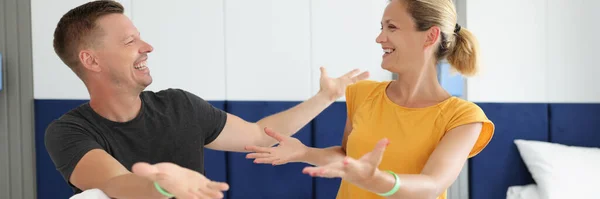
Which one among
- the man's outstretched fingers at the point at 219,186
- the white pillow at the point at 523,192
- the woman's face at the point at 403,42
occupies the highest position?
the woman's face at the point at 403,42

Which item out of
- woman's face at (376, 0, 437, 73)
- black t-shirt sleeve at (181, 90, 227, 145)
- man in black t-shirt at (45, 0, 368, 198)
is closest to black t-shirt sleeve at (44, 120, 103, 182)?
man in black t-shirt at (45, 0, 368, 198)

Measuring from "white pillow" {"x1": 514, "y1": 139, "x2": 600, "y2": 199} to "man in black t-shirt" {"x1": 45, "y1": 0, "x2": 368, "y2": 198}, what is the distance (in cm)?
123

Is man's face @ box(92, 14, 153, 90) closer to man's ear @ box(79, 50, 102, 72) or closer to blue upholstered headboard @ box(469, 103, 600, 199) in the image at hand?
man's ear @ box(79, 50, 102, 72)

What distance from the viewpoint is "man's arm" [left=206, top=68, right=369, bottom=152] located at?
2045 mm

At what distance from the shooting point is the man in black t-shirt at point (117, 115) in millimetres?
1633

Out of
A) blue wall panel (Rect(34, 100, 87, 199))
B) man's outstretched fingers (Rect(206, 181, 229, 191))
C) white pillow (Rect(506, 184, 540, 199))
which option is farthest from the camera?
white pillow (Rect(506, 184, 540, 199))

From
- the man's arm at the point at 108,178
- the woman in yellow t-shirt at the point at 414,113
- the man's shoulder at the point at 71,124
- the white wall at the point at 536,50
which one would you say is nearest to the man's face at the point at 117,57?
the man's shoulder at the point at 71,124

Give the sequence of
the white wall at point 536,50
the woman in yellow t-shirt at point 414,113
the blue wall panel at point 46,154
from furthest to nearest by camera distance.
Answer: the white wall at point 536,50, the blue wall panel at point 46,154, the woman in yellow t-shirt at point 414,113

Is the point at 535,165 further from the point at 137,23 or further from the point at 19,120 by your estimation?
the point at 19,120

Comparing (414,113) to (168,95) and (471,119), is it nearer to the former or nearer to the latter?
(471,119)

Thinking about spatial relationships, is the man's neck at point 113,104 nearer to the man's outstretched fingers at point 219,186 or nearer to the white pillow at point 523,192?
the man's outstretched fingers at point 219,186

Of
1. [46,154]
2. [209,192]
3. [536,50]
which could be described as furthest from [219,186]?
[536,50]

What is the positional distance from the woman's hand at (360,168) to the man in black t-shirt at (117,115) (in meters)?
0.54

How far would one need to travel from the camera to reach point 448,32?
1759mm
